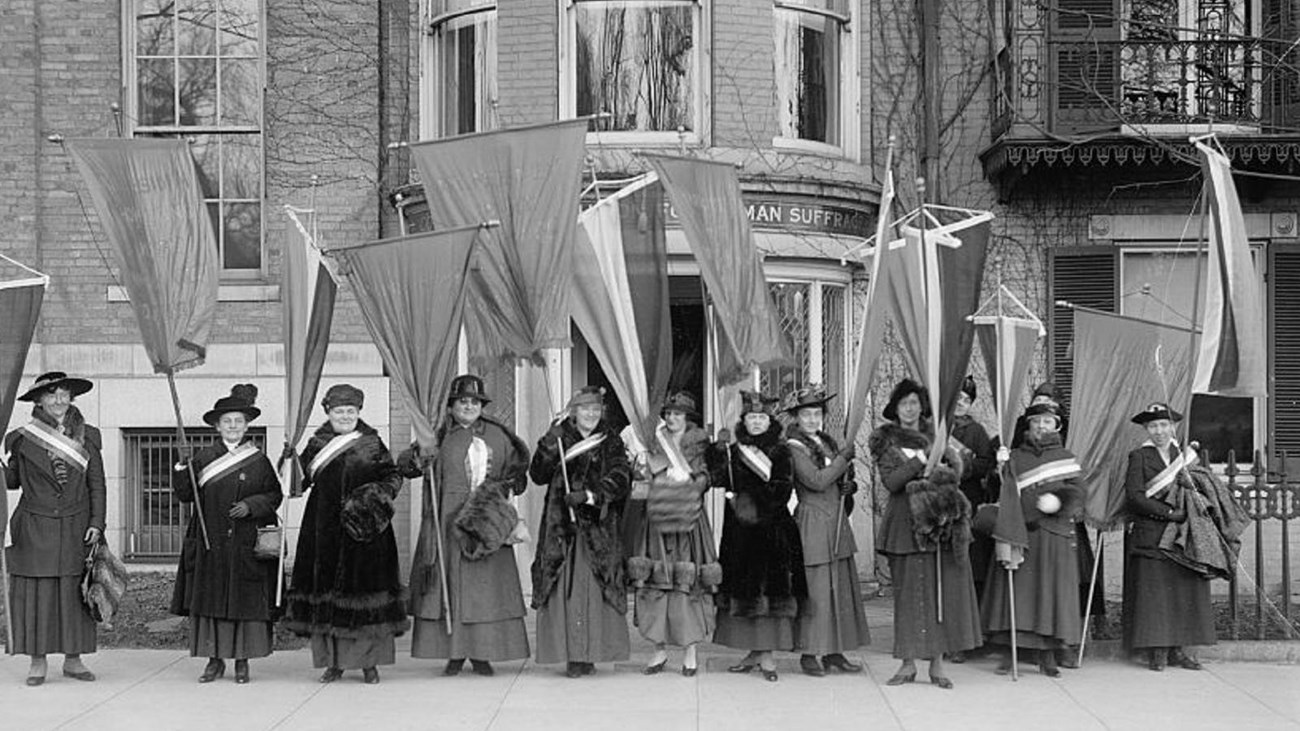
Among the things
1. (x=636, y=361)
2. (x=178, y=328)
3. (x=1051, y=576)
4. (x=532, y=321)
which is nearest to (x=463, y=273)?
(x=532, y=321)

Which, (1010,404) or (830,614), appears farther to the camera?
(1010,404)

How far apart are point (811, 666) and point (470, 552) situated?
2.31m

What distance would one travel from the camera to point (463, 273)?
9820 mm

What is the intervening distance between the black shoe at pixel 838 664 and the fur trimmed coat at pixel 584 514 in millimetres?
1385

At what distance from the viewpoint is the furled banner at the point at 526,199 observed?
9844 millimetres

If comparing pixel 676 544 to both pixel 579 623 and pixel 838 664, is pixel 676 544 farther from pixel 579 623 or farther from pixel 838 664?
pixel 838 664

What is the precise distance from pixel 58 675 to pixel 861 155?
7.76 m

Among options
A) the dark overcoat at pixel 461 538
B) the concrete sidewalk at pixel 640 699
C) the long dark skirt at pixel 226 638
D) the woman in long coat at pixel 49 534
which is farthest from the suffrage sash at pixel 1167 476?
the woman in long coat at pixel 49 534

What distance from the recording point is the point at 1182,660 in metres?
10.7

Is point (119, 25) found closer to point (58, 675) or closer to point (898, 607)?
point (58, 675)

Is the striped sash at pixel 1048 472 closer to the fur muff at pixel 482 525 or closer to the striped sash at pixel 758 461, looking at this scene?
the striped sash at pixel 758 461

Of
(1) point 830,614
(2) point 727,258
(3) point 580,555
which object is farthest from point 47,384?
(1) point 830,614

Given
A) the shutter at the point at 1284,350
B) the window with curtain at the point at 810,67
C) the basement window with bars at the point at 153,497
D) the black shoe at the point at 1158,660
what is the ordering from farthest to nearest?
1. the basement window with bars at the point at 153,497
2. the shutter at the point at 1284,350
3. the window with curtain at the point at 810,67
4. the black shoe at the point at 1158,660

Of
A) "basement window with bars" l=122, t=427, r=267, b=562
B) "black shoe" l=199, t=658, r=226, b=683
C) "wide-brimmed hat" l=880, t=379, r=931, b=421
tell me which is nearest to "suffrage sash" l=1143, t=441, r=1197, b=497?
"wide-brimmed hat" l=880, t=379, r=931, b=421
